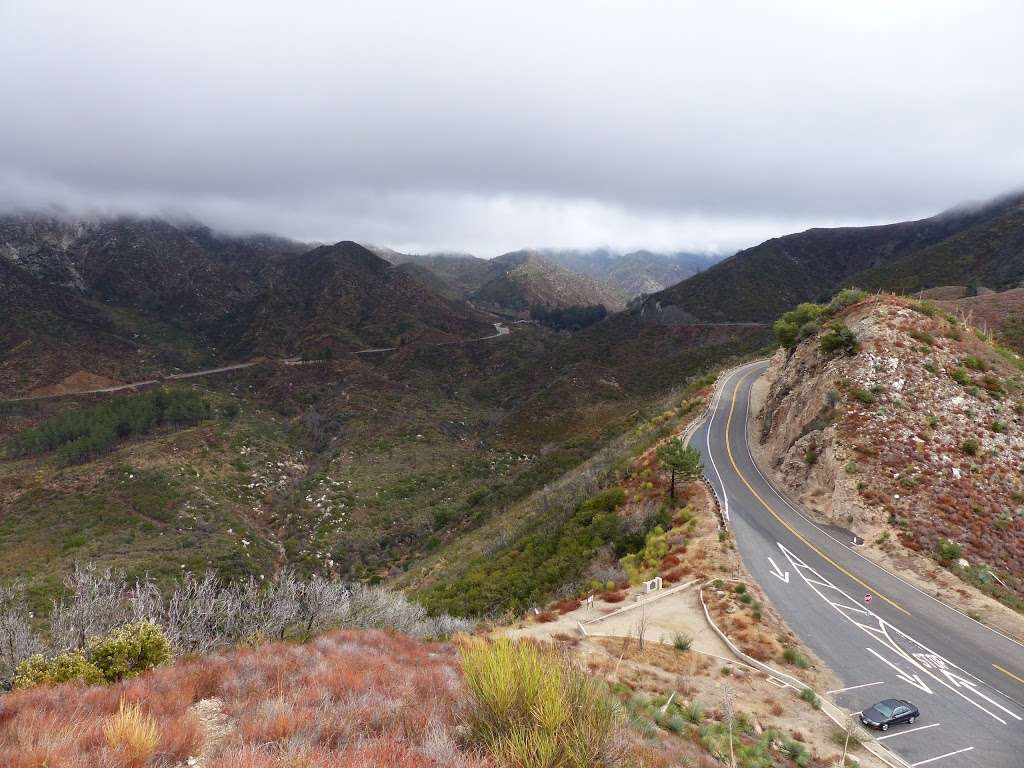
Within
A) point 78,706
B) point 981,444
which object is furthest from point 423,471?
point 78,706

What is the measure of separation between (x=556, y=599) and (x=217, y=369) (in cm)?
11042

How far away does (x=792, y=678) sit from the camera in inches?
451

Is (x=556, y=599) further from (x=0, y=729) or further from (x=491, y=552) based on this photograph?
(x=0, y=729)

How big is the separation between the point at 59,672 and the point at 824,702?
1441 centimetres

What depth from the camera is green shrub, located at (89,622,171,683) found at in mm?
8234

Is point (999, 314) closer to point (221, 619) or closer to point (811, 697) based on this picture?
point (811, 697)

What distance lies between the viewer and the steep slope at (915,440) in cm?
1708

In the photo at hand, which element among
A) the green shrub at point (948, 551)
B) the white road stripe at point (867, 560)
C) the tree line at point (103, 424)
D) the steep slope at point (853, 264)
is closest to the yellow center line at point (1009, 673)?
the white road stripe at point (867, 560)

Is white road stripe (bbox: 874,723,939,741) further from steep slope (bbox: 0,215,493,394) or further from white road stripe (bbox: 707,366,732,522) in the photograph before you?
steep slope (bbox: 0,215,493,394)

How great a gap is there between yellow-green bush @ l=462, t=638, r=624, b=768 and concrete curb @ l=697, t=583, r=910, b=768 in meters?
7.62

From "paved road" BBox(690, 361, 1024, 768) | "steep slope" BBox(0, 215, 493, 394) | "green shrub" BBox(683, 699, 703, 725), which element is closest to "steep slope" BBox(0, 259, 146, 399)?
"steep slope" BBox(0, 215, 493, 394)

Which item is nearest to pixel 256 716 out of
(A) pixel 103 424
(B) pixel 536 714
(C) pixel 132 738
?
(C) pixel 132 738

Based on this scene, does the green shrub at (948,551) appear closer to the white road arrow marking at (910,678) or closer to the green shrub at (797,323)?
the white road arrow marking at (910,678)

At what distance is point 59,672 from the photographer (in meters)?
7.76
